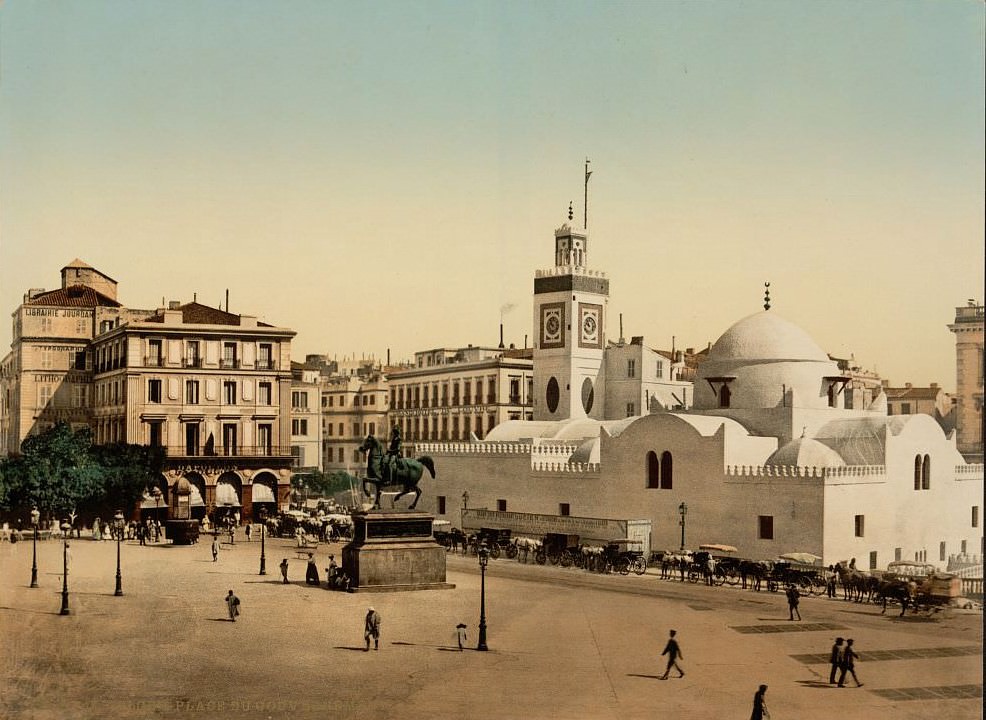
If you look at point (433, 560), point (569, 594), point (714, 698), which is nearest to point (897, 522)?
point (569, 594)

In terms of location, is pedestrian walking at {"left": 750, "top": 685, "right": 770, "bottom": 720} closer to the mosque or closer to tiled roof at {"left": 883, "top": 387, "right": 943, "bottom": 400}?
the mosque

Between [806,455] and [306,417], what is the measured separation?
49.1 feet

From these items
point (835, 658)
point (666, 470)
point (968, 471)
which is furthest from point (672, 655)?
point (968, 471)

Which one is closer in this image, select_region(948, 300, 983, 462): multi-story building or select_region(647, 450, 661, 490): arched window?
select_region(948, 300, 983, 462): multi-story building

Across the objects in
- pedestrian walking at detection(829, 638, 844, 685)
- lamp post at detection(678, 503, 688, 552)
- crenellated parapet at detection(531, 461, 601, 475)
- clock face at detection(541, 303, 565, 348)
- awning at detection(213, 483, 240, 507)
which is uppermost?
clock face at detection(541, 303, 565, 348)

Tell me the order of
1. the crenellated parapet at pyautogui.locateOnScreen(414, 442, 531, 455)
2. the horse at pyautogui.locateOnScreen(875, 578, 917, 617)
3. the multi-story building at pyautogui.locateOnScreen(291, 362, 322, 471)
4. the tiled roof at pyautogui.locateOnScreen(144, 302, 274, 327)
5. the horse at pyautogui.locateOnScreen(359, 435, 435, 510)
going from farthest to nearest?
the crenellated parapet at pyautogui.locateOnScreen(414, 442, 531, 455) < the multi-story building at pyautogui.locateOnScreen(291, 362, 322, 471) < the tiled roof at pyautogui.locateOnScreen(144, 302, 274, 327) < the horse at pyautogui.locateOnScreen(359, 435, 435, 510) < the horse at pyautogui.locateOnScreen(875, 578, 917, 617)

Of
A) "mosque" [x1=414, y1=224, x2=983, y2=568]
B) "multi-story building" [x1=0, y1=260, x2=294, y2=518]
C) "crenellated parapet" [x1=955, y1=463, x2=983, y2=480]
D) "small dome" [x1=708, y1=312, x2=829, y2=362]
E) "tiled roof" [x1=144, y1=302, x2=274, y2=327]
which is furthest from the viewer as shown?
"small dome" [x1=708, y1=312, x2=829, y2=362]

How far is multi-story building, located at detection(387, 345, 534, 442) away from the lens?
42.8m

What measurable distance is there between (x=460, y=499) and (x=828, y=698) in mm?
25505

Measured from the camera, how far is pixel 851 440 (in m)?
37.0

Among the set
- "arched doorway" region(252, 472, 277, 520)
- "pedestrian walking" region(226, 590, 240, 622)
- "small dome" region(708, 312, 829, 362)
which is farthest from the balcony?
"small dome" region(708, 312, 829, 362)

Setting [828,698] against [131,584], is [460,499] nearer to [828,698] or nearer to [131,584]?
[131,584]

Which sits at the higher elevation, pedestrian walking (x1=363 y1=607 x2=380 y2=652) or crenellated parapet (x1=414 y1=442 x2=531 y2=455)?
crenellated parapet (x1=414 y1=442 x2=531 y2=455)

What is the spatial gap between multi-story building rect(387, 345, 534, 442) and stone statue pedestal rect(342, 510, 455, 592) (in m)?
12.8
